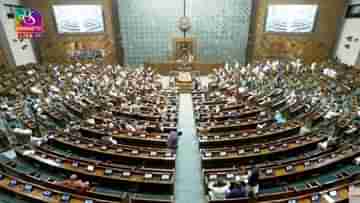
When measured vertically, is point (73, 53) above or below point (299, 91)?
above

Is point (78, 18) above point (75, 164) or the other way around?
above

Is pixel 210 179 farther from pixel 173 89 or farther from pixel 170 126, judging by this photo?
pixel 173 89

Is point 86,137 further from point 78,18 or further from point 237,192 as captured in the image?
point 78,18

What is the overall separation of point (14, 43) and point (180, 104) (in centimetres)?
1675

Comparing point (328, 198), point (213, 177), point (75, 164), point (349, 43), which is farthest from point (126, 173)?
point (349, 43)

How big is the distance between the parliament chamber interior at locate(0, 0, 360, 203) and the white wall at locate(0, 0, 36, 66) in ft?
0.35

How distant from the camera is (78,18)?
920 inches

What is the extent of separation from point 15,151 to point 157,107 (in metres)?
7.47

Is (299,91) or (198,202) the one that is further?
(299,91)

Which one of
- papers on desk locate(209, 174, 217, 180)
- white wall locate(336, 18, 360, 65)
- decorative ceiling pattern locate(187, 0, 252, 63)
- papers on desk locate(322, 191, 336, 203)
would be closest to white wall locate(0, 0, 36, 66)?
decorative ceiling pattern locate(187, 0, 252, 63)

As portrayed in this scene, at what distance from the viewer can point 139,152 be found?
341 inches

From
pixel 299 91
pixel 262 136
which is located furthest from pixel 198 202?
pixel 299 91

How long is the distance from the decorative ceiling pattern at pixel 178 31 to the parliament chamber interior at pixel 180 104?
0.38ft

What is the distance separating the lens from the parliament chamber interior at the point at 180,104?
7.16 meters
